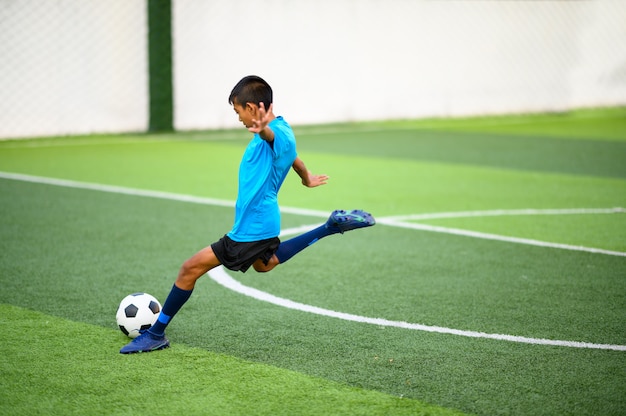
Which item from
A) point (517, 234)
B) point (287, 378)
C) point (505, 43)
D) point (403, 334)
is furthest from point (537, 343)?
point (505, 43)

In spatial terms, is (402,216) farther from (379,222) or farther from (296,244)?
(296,244)

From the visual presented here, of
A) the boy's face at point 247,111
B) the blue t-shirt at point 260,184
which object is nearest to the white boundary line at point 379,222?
the blue t-shirt at point 260,184

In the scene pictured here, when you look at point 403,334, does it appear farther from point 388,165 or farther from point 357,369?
point 388,165

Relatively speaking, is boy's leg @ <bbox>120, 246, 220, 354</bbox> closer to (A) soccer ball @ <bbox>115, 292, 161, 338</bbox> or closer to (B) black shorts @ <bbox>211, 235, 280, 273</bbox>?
(B) black shorts @ <bbox>211, 235, 280, 273</bbox>

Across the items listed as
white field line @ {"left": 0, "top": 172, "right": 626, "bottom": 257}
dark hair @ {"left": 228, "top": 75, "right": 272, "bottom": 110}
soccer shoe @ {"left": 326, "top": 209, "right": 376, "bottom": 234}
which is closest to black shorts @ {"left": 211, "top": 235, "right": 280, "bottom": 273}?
soccer shoe @ {"left": 326, "top": 209, "right": 376, "bottom": 234}

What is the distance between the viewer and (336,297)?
5.39 m

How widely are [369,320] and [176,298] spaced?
1.19 meters

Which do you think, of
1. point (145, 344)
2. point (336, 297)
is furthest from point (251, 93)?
point (336, 297)

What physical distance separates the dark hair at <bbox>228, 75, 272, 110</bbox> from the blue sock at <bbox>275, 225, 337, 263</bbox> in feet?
2.76

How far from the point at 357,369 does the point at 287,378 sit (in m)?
0.36

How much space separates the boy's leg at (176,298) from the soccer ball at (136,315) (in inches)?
6.3

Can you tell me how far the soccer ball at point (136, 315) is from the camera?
14.8 feet

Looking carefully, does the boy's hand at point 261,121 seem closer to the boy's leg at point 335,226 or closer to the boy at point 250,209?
the boy at point 250,209

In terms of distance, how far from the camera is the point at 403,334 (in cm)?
464
